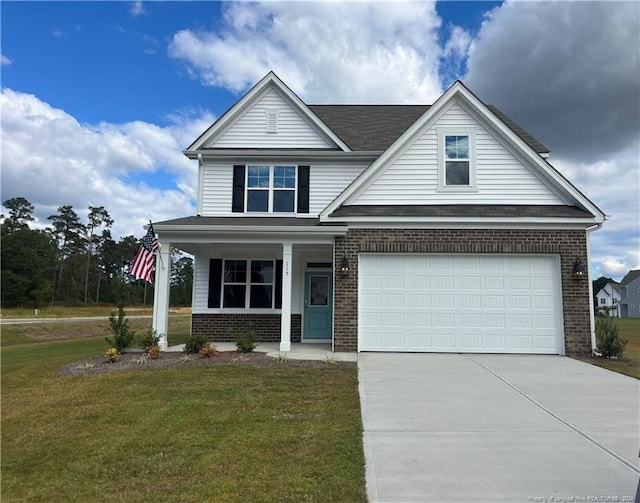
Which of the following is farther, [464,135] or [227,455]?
[464,135]

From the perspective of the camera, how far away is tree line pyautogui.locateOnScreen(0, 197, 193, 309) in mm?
58594

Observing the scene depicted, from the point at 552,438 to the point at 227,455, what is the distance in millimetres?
3592

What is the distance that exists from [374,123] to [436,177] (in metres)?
5.24

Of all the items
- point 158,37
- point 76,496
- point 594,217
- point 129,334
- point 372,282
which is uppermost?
point 158,37

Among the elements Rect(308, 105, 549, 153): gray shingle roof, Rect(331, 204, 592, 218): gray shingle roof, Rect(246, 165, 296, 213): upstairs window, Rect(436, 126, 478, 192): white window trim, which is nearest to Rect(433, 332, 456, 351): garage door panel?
Rect(331, 204, 592, 218): gray shingle roof

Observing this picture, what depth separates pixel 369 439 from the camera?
16.3 feet

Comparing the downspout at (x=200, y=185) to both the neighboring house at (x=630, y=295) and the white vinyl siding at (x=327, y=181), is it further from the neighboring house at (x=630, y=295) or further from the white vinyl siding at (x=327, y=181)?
the neighboring house at (x=630, y=295)

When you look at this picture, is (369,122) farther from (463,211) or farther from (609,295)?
(609,295)

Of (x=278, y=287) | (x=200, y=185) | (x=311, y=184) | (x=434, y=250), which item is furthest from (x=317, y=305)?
(x=200, y=185)

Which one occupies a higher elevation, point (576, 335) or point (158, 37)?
point (158, 37)

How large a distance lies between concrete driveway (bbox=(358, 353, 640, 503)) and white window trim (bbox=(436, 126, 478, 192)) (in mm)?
4917

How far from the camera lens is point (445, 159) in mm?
11766

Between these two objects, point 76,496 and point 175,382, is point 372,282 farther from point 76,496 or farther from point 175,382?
point 76,496

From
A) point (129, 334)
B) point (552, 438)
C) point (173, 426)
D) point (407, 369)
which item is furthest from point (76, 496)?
point (129, 334)
